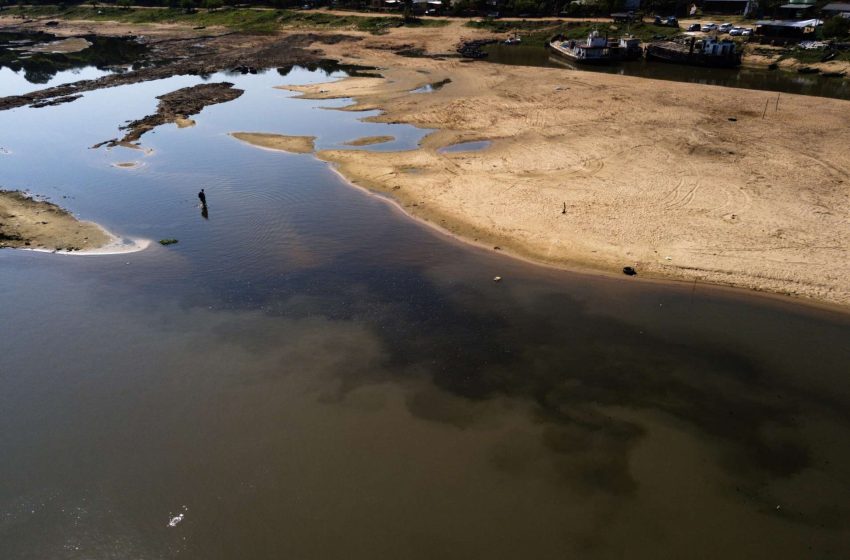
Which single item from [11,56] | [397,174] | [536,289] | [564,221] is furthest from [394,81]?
[11,56]

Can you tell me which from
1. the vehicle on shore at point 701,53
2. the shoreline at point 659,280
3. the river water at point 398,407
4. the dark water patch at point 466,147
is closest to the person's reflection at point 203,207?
the river water at point 398,407

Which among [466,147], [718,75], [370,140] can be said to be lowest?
[466,147]

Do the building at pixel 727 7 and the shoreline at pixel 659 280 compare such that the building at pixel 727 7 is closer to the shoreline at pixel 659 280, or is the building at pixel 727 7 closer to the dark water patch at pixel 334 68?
the dark water patch at pixel 334 68

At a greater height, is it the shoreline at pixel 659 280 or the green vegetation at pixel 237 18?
the green vegetation at pixel 237 18

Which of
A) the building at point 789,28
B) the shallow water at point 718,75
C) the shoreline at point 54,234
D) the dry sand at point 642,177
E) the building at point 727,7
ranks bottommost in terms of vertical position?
the shoreline at point 54,234

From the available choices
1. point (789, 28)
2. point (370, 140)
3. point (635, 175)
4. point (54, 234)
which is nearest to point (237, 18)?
point (370, 140)

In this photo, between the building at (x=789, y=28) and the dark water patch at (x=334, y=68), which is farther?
the building at (x=789, y=28)

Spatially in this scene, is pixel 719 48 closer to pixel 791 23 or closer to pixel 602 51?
pixel 602 51
